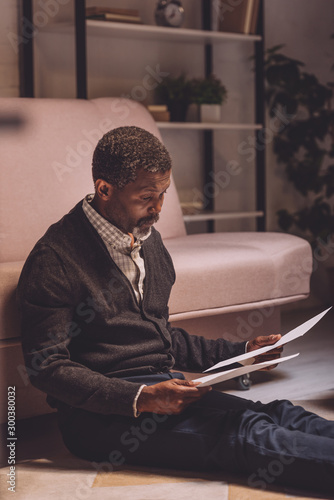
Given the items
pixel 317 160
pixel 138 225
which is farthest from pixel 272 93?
pixel 138 225

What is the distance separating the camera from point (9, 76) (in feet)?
10.3

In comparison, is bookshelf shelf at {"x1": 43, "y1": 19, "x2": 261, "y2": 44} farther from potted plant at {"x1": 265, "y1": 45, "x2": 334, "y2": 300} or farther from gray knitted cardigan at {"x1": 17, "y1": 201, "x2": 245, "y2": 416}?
gray knitted cardigan at {"x1": 17, "y1": 201, "x2": 245, "y2": 416}

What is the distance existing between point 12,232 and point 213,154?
5.86 ft

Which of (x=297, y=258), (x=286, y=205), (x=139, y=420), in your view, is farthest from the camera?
(x=286, y=205)

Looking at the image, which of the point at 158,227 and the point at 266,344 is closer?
the point at 266,344

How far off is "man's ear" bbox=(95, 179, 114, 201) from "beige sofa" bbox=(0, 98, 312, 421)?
1.79ft

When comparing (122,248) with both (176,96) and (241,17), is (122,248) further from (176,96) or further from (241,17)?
(241,17)

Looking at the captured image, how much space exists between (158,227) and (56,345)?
114cm

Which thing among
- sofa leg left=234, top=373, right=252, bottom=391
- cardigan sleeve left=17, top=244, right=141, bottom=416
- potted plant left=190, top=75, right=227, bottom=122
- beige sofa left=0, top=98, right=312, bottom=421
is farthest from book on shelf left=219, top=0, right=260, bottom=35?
cardigan sleeve left=17, top=244, right=141, bottom=416

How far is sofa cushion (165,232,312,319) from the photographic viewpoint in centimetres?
211

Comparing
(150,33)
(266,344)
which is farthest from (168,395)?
(150,33)

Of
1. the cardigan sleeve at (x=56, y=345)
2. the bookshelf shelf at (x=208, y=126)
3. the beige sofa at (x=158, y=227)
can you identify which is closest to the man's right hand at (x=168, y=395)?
the cardigan sleeve at (x=56, y=345)

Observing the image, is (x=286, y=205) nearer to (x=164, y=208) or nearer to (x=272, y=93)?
(x=272, y=93)

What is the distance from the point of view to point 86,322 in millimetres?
1562
